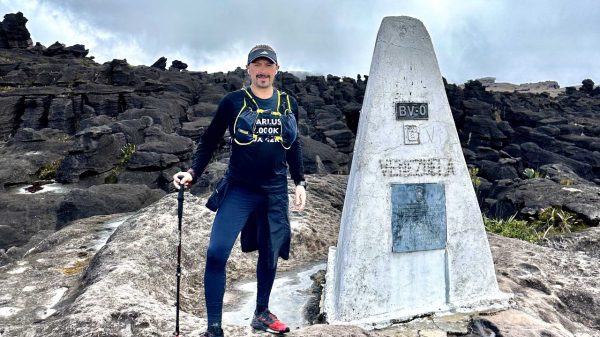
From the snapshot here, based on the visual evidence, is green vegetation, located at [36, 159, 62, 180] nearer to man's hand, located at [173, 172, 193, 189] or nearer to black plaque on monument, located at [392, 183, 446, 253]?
man's hand, located at [173, 172, 193, 189]

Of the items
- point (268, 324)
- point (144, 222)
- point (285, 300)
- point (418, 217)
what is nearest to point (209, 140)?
point (268, 324)

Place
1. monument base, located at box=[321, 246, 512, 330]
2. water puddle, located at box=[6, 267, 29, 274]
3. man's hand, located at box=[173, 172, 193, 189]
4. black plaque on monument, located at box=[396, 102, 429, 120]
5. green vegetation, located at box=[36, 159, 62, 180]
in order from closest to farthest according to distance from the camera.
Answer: man's hand, located at box=[173, 172, 193, 189] → monument base, located at box=[321, 246, 512, 330] → black plaque on monument, located at box=[396, 102, 429, 120] → water puddle, located at box=[6, 267, 29, 274] → green vegetation, located at box=[36, 159, 62, 180]

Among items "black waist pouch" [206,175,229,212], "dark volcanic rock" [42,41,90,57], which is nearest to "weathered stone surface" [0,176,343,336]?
"black waist pouch" [206,175,229,212]

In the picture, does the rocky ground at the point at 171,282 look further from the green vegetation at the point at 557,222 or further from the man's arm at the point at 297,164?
the man's arm at the point at 297,164

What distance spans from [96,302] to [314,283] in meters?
3.08

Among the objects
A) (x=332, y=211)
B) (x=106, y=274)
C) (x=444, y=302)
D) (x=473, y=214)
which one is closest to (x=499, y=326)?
(x=444, y=302)

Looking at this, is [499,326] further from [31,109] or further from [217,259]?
[31,109]

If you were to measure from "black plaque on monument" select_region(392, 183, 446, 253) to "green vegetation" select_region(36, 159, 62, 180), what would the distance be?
1934 cm

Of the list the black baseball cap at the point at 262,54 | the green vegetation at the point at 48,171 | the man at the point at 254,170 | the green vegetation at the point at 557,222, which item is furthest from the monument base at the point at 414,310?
the green vegetation at the point at 48,171

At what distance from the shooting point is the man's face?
4.12 m

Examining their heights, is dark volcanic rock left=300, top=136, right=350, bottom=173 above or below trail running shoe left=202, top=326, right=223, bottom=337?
above

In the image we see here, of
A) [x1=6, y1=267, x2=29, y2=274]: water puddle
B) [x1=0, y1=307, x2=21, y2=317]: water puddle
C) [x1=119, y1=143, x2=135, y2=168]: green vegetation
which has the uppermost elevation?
[x1=119, y1=143, x2=135, y2=168]: green vegetation

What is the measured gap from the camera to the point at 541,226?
1138 centimetres

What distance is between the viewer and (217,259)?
4.04m
